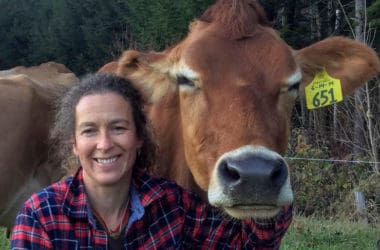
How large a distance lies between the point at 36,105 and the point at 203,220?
7.92 ft

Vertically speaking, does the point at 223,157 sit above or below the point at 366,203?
above

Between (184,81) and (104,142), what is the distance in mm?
795

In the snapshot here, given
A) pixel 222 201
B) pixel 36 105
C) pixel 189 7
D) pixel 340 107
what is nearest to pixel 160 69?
pixel 222 201

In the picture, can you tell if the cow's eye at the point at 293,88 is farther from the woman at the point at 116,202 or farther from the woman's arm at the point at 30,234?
the woman's arm at the point at 30,234

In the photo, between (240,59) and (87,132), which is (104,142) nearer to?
(87,132)

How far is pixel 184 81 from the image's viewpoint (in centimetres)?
362

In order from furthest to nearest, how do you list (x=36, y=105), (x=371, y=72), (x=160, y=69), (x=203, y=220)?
(x=36, y=105), (x=371, y=72), (x=160, y=69), (x=203, y=220)

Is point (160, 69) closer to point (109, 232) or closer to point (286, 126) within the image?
point (286, 126)

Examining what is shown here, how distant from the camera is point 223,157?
3.01 metres

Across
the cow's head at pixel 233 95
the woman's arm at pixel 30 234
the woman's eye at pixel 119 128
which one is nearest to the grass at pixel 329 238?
the cow's head at pixel 233 95

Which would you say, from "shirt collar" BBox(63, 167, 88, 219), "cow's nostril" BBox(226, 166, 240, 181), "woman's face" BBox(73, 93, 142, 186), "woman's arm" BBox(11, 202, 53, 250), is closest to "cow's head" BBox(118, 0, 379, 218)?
"cow's nostril" BBox(226, 166, 240, 181)

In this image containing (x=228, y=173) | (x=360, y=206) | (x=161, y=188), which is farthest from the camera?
(x=360, y=206)

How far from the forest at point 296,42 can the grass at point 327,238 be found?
1.70 metres

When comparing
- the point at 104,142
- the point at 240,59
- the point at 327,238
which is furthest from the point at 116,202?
the point at 327,238
